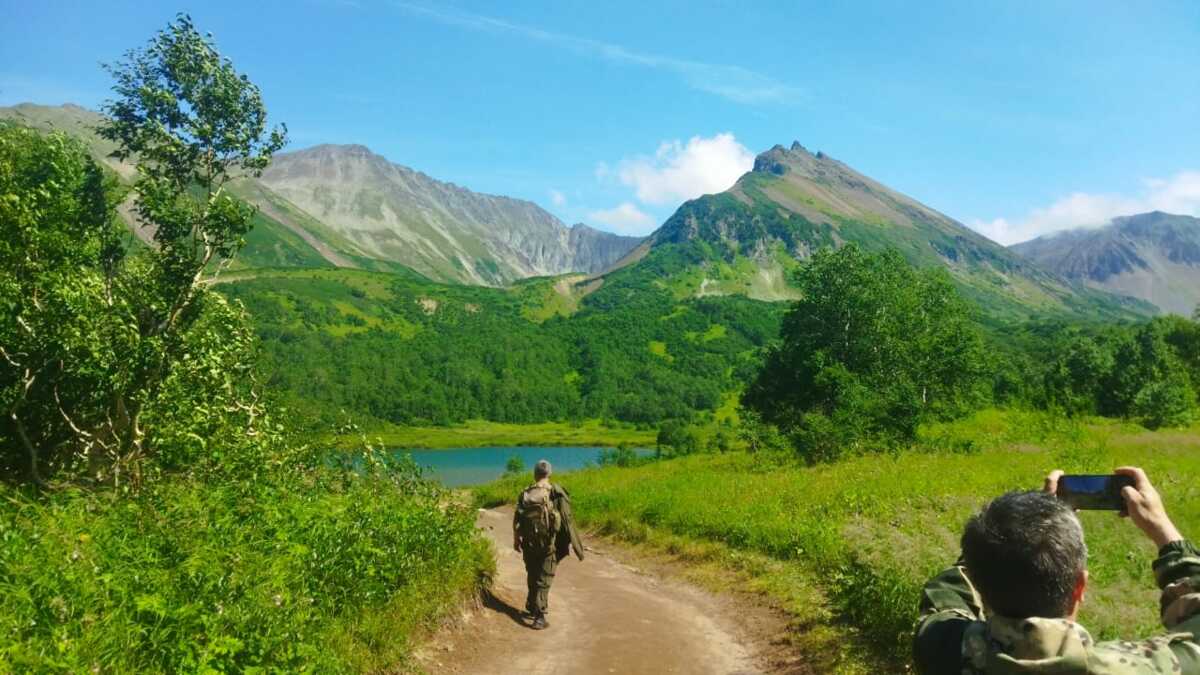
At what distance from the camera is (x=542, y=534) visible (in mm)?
12312

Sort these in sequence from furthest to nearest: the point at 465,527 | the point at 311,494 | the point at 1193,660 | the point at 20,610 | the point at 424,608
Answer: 1. the point at 465,527
2. the point at 311,494
3. the point at 424,608
4. the point at 20,610
5. the point at 1193,660

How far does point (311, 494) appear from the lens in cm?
1116

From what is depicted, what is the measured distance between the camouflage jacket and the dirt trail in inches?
300

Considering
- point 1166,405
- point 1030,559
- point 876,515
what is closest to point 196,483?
point 1030,559

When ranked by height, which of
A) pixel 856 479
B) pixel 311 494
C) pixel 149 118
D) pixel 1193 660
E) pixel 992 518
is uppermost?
pixel 149 118

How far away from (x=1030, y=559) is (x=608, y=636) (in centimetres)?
1007

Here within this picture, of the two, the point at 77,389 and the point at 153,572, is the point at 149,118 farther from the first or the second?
the point at 153,572

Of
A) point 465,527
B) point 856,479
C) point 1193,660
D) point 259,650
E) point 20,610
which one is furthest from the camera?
point 856,479

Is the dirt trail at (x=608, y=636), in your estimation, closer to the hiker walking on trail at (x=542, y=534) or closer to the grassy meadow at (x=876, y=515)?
the hiker walking on trail at (x=542, y=534)

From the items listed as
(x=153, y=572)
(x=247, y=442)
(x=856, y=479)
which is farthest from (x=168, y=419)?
(x=856, y=479)

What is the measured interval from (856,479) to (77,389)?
2094cm

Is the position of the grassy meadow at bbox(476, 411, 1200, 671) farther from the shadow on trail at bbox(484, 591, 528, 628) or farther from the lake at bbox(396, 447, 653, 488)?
the lake at bbox(396, 447, 653, 488)

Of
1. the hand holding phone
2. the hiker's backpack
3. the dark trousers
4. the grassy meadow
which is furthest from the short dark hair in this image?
the dark trousers

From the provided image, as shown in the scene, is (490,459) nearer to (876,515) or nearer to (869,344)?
(869,344)
